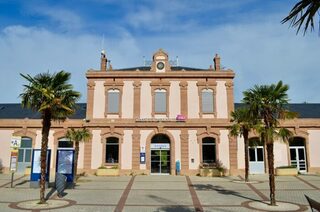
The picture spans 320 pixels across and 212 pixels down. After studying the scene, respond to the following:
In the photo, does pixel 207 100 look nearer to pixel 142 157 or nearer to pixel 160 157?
pixel 160 157

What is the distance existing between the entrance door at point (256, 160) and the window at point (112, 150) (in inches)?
461

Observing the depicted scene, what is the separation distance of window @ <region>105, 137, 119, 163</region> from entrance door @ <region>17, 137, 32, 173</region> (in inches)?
291

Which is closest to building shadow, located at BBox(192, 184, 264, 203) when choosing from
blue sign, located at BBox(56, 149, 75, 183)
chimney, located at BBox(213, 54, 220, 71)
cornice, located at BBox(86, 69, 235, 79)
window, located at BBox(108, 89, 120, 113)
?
blue sign, located at BBox(56, 149, 75, 183)

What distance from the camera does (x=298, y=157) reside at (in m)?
28.4

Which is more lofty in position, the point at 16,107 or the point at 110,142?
the point at 16,107

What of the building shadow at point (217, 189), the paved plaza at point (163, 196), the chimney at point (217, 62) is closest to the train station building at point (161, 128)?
the chimney at point (217, 62)

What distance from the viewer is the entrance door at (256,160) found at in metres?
27.8

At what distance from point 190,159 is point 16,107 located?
66.8 ft

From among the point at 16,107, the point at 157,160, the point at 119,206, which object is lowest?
the point at 119,206

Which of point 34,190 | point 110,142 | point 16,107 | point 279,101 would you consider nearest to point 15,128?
point 16,107

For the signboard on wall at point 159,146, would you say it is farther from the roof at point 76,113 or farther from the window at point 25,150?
the window at point 25,150

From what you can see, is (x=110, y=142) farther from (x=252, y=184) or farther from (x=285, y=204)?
(x=285, y=204)

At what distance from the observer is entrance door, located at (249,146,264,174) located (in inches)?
1095

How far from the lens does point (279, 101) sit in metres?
14.5
